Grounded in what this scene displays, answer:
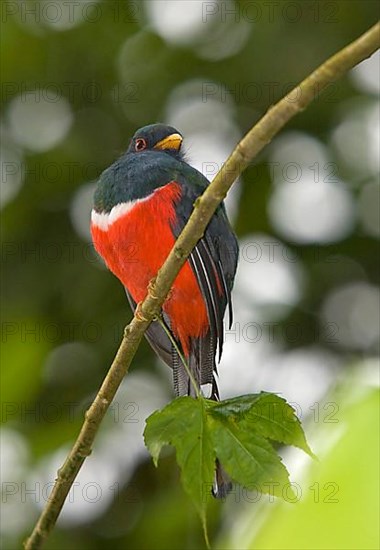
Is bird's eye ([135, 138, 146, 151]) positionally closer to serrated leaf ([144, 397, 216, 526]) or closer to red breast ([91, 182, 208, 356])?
red breast ([91, 182, 208, 356])

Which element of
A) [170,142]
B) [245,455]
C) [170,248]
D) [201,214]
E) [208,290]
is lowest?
[245,455]

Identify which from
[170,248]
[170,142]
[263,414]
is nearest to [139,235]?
[170,248]

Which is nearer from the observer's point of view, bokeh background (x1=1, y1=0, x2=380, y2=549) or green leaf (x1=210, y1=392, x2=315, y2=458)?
green leaf (x1=210, y1=392, x2=315, y2=458)

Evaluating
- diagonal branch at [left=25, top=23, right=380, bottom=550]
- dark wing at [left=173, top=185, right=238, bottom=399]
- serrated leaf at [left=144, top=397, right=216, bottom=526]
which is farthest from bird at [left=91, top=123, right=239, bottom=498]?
serrated leaf at [left=144, top=397, right=216, bottom=526]

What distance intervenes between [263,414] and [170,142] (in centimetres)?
186

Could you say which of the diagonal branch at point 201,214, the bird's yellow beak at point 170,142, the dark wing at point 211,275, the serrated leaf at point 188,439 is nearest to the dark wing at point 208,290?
the dark wing at point 211,275

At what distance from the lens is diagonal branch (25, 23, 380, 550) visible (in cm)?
110

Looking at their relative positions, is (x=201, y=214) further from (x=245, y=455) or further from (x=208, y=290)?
(x=208, y=290)

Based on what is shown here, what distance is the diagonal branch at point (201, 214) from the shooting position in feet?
3.61

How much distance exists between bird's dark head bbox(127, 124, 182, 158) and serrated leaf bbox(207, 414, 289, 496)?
6.06 feet

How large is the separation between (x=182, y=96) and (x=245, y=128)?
1.19 feet

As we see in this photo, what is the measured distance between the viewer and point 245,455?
1525 millimetres

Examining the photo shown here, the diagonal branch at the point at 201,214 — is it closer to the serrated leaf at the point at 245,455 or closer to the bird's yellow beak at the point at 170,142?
the serrated leaf at the point at 245,455

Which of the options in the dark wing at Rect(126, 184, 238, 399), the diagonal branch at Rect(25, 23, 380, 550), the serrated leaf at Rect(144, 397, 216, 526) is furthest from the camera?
the dark wing at Rect(126, 184, 238, 399)
